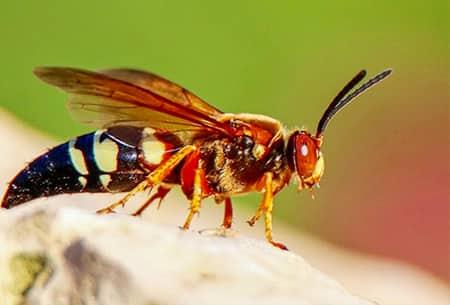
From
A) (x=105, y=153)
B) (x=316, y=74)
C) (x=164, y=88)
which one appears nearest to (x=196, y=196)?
(x=105, y=153)

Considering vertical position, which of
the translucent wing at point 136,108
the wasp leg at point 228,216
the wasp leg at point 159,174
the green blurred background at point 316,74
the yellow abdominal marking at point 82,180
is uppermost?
the translucent wing at point 136,108

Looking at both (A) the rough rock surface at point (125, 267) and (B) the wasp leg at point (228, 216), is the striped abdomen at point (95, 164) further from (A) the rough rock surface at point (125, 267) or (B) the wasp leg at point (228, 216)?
(A) the rough rock surface at point (125, 267)

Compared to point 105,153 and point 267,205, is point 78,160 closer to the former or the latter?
point 105,153

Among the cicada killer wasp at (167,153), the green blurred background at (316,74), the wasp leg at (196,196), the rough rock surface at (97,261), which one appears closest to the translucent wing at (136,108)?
the cicada killer wasp at (167,153)

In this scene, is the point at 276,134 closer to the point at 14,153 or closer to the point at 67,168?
the point at 67,168

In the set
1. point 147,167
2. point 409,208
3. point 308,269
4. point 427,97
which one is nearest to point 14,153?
point 147,167

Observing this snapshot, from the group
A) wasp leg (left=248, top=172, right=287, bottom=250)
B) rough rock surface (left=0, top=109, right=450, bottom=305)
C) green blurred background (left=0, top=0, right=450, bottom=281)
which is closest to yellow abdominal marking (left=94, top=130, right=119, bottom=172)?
wasp leg (left=248, top=172, right=287, bottom=250)
